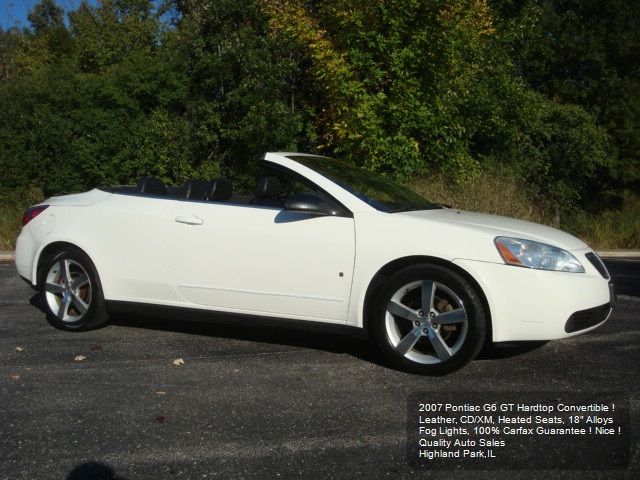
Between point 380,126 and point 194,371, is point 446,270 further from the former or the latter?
point 380,126

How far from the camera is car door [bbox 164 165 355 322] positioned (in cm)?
517

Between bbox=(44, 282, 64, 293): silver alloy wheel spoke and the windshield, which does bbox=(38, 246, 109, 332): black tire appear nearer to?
bbox=(44, 282, 64, 293): silver alloy wheel spoke

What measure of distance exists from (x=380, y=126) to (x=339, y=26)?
2.41 meters

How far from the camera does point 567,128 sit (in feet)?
77.7

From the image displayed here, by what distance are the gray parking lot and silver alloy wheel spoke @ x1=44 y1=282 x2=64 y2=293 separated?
0.36 metres

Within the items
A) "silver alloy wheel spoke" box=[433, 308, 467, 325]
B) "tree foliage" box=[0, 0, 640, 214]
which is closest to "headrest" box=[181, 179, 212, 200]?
"silver alloy wheel spoke" box=[433, 308, 467, 325]

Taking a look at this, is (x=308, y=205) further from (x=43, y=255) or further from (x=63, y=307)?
(x=43, y=255)

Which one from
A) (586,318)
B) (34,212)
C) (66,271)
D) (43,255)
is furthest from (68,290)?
(586,318)

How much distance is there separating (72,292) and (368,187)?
2547mm

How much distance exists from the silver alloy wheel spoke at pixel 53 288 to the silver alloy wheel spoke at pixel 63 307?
7cm

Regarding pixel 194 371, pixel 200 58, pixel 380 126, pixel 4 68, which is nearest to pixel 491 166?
pixel 380 126

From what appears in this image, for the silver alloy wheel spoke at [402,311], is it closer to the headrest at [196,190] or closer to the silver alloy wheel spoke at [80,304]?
the headrest at [196,190]

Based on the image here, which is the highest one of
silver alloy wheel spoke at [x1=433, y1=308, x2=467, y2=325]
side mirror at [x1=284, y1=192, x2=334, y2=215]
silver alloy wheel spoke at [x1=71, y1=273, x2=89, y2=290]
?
side mirror at [x1=284, y1=192, x2=334, y2=215]

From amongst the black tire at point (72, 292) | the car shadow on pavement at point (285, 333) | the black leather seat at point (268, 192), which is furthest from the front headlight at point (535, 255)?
the black tire at point (72, 292)
